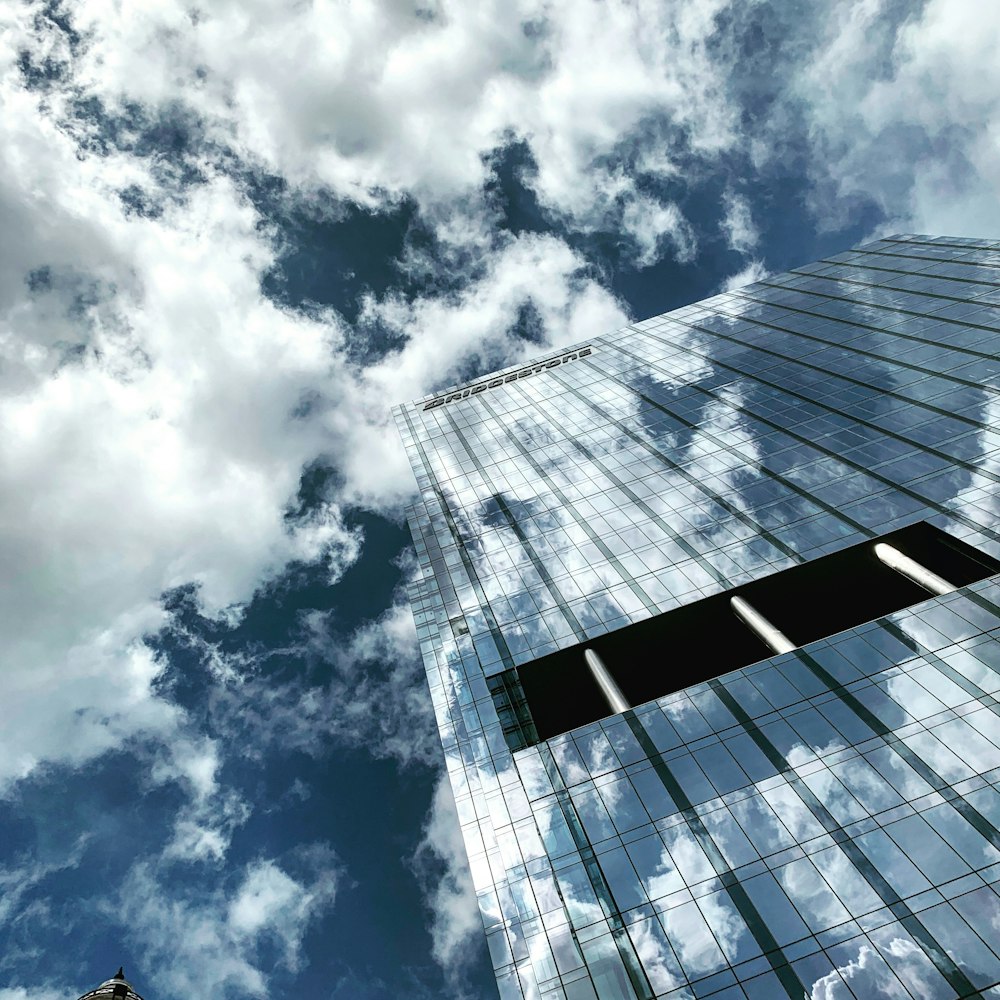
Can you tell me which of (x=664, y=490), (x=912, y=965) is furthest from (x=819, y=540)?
(x=912, y=965)

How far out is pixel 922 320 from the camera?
61750 millimetres

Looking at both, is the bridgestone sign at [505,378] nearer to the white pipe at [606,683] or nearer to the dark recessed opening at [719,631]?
the dark recessed opening at [719,631]

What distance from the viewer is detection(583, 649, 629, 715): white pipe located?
36400 mm

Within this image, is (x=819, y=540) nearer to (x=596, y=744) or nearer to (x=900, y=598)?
(x=900, y=598)

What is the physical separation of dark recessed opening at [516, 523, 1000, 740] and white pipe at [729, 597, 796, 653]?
55 cm

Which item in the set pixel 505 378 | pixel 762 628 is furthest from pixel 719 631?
pixel 505 378

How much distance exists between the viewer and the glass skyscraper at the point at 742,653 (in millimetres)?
23781

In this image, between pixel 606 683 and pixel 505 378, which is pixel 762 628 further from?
pixel 505 378

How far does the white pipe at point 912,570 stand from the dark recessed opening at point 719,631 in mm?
406

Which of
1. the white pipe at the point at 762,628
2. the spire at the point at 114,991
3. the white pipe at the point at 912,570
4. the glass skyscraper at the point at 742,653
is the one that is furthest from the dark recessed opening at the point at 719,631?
the spire at the point at 114,991

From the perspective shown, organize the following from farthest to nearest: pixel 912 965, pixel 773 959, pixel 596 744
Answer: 1. pixel 596 744
2. pixel 773 959
3. pixel 912 965

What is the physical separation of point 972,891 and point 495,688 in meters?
25.3

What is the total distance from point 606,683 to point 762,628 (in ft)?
31.4

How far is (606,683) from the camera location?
38438 millimetres
